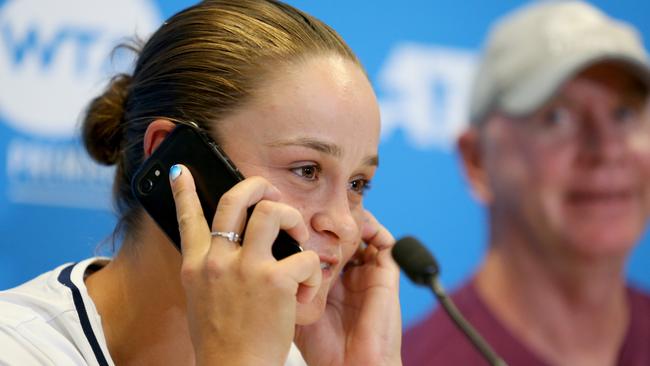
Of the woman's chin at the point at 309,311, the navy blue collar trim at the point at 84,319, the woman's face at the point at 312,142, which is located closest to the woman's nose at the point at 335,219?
the woman's face at the point at 312,142

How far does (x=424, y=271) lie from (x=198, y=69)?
0.45m

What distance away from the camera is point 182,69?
127cm

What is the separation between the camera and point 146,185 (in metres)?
1.18

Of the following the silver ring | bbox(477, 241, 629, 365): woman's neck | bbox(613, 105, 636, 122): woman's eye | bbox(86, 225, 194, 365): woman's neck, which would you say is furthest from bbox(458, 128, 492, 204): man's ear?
the silver ring

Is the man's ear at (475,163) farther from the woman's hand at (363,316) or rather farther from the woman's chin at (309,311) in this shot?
the woman's chin at (309,311)

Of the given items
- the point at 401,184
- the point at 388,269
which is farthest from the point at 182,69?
the point at 401,184

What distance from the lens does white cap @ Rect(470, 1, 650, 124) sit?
1.82m

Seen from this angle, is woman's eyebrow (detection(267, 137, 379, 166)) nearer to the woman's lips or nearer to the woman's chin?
the woman's chin

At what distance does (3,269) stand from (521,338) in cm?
107

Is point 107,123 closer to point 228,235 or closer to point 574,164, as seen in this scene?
point 228,235

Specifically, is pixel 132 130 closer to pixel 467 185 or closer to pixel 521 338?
pixel 467 185

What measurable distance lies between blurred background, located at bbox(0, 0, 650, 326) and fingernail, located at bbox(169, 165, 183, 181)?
37cm

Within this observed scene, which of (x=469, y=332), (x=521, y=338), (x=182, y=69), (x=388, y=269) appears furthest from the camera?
(x=521, y=338)

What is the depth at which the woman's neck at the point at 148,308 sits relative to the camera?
1.29 m
